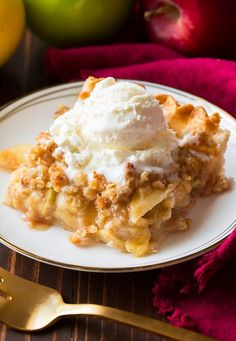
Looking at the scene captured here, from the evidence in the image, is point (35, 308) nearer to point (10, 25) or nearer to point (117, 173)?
point (117, 173)

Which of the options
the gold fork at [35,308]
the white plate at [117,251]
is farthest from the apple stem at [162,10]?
the gold fork at [35,308]

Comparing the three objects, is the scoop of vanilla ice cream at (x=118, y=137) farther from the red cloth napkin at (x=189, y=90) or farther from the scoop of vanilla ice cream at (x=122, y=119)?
the red cloth napkin at (x=189, y=90)

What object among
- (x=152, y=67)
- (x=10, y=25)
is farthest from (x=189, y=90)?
(x=10, y=25)

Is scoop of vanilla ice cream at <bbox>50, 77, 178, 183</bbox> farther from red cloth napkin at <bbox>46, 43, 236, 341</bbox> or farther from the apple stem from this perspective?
the apple stem

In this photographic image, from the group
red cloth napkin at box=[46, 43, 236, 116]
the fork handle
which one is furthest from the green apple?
the fork handle

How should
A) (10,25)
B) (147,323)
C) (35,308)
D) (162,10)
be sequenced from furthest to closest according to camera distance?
1. (162,10)
2. (10,25)
3. (35,308)
4. (147,323)

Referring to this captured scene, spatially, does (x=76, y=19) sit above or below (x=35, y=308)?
above
